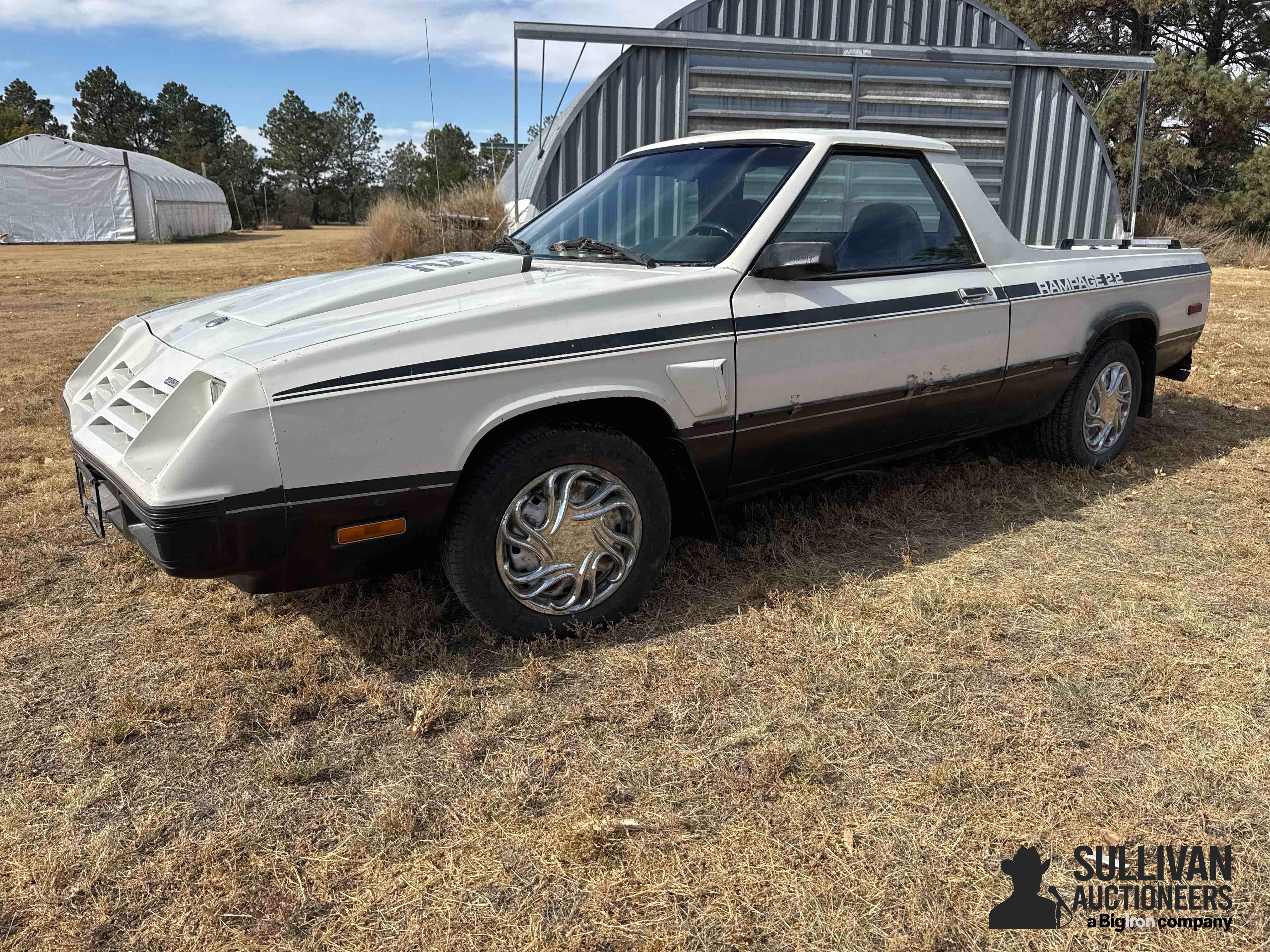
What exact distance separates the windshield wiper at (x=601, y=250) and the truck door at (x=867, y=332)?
0.40m

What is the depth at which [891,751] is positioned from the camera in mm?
2652

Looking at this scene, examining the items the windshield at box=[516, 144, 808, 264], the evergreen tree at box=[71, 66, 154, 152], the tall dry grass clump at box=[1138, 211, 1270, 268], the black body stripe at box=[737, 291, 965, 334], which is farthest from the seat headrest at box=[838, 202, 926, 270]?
the evergreen tree at box=[71, 66, 154, 152]

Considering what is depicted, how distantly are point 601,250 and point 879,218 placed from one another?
47.2 inches

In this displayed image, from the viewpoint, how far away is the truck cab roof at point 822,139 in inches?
148

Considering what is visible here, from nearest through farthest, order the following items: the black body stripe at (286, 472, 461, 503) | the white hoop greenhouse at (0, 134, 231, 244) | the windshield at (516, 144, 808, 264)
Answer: the black body stripe at (286, 472, 461, 503), the windshield at (516, 144, 808, 264), the white hoop greenhouse at (0, 134, 231, 244)

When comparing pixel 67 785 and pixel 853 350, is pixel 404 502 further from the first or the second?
pixel 853 350

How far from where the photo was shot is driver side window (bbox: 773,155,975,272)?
3.70 meters

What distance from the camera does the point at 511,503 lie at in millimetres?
3023

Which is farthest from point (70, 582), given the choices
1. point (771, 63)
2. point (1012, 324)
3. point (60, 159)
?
point (60, 159)

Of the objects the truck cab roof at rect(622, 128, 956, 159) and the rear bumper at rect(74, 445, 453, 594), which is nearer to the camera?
the rear bumper at rect(74, 445, 453, 594)

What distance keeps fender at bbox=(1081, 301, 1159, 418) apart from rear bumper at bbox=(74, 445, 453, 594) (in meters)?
3.55

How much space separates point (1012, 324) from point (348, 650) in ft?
10.5

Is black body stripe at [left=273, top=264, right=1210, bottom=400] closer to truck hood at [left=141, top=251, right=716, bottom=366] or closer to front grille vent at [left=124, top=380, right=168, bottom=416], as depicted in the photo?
truck hood at [left=141, top=251, right=716, bottom=366]

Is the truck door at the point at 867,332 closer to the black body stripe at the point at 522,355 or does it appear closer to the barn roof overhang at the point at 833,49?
the black body stripe at the point at 522,355
